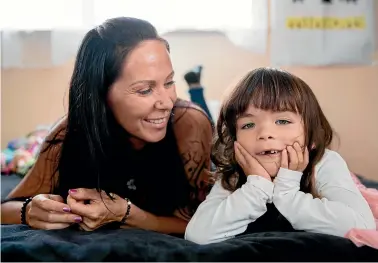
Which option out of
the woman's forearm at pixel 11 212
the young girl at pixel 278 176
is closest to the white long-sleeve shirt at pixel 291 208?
the young girl at pixel 278 176

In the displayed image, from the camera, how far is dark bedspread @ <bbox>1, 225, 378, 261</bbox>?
3.23ft

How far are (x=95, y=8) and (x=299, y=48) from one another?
0.87 metres

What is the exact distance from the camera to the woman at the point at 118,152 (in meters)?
1.24

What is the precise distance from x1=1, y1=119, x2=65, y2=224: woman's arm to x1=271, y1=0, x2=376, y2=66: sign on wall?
4.27 feet

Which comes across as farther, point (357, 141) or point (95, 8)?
point (357, 141)

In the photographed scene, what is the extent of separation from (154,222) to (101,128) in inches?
9.7

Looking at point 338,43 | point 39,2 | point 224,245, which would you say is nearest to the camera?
point 224,245

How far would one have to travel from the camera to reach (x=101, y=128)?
128cm

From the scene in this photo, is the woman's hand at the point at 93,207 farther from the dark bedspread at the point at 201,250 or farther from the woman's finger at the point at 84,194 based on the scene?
the dark bedspread at the point at 201,250

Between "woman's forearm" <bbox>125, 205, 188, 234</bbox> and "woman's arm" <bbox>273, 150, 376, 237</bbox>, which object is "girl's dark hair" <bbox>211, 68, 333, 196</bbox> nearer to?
"woman's arm" <bbox>273, 150, 376, 237</bbox>

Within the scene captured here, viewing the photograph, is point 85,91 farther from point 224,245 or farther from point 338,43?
point 338,43

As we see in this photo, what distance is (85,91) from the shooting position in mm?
1268

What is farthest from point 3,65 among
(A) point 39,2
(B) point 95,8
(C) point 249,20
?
(C) point 249,20

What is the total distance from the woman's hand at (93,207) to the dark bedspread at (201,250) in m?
0.14
